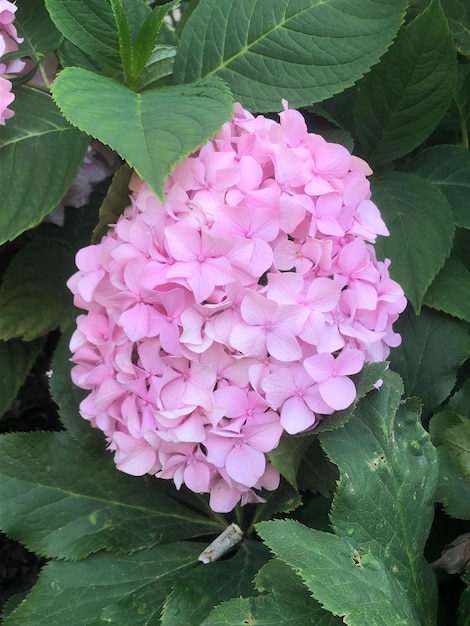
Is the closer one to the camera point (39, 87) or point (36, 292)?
point (39, 87)

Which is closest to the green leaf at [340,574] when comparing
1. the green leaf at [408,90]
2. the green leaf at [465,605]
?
the green leaf at [465,605]

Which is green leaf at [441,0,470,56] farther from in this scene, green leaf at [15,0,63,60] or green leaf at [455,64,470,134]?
green leaf at [15,0,63,60]

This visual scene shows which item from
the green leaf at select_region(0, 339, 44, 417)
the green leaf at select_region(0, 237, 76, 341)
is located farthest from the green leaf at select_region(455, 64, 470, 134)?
the green leaf at select_region(0, 339, 44, 417)

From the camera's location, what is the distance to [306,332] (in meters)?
0.63

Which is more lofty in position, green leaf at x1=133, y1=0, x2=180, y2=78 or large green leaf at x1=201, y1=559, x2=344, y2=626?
green leaf at x1=133, y1=0, x2=180, y2=78

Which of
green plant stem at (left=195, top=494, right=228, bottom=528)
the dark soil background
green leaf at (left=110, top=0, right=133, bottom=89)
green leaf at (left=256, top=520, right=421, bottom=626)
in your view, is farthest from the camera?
the dark soil background

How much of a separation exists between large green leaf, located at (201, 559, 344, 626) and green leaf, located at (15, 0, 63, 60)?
72 centimetres

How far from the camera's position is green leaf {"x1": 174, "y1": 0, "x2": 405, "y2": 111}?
79cm

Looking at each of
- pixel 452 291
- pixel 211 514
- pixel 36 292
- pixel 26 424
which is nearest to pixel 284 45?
pixel 452 291

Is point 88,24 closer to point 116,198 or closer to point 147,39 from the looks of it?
point 147,39

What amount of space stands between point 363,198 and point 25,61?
545 millimetres

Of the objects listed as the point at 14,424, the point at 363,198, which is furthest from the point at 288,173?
the point at 14,424

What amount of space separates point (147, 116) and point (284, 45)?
0.25 metres

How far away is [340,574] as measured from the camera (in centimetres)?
58
